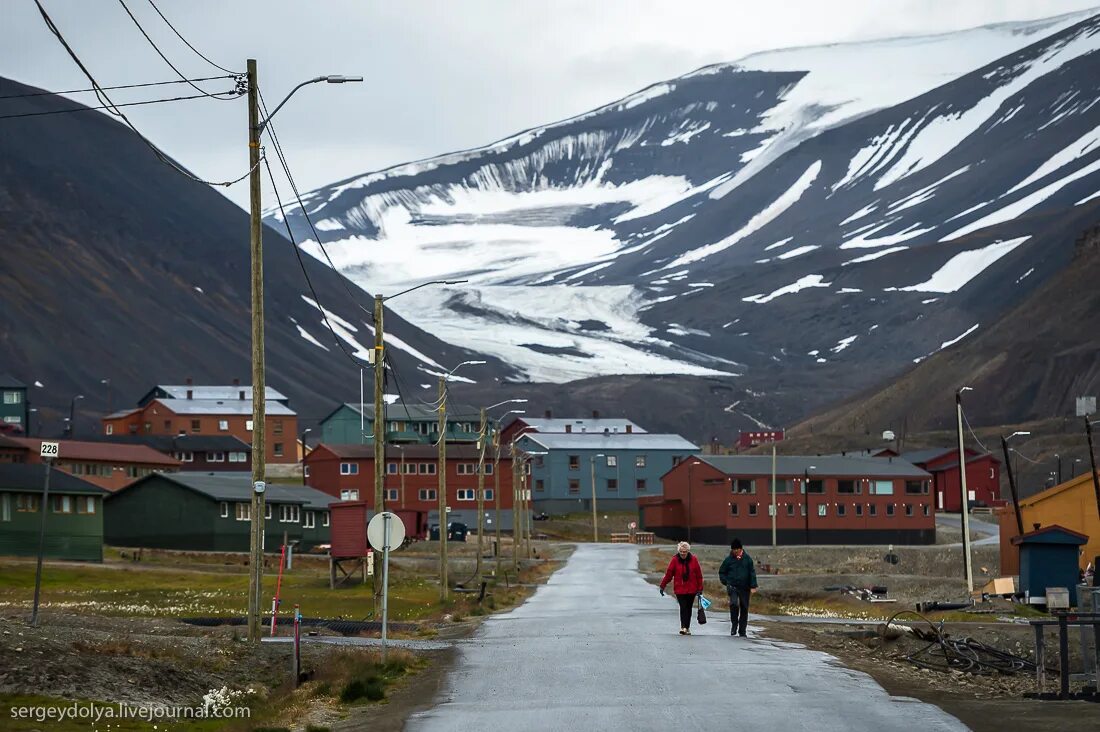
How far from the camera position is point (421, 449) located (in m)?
142

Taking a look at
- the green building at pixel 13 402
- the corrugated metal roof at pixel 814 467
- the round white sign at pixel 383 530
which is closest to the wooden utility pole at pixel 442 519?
the round white sign at pixel 383 530

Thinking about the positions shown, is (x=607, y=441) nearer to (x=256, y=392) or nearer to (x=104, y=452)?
(x=104, y=452)

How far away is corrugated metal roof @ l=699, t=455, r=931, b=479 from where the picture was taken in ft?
408

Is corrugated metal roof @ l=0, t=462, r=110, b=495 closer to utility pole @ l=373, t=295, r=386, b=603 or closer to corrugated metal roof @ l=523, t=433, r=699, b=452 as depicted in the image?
utility pole @ l=373, t=295, r=386, b=603

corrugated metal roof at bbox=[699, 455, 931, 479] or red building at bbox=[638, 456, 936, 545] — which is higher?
corrugated metal roof at bbox=[699, 455, 931, 479]

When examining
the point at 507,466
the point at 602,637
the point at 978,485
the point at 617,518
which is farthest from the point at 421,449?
the point at 602,637

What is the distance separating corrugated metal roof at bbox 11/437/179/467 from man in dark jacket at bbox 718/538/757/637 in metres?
86.8

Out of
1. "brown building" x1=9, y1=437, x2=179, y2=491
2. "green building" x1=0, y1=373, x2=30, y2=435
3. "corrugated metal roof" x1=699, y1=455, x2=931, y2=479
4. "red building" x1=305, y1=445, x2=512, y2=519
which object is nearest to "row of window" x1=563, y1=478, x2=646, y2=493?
"red building" x1=305, y1=445, x2=512, y2=519

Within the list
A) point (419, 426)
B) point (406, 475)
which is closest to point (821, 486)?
point (406, 475)

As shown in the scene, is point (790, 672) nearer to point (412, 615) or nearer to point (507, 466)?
point (412, 615)

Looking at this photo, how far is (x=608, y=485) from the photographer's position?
515 ft

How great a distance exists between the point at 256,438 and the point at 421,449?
109996mm

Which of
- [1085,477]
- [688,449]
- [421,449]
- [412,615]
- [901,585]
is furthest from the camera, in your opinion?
[688,449]

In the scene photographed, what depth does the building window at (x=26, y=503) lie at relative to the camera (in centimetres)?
7981
